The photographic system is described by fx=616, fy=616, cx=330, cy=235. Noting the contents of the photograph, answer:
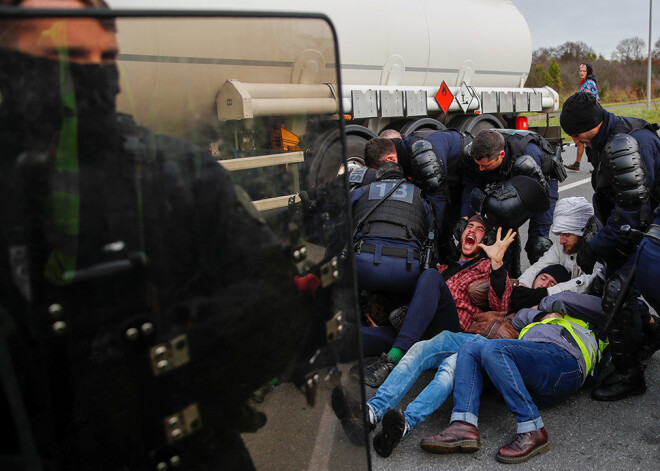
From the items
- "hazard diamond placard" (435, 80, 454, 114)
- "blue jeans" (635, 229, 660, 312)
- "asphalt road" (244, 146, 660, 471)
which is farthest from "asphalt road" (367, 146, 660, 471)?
"hazard diamond placard" (435, 80, 454, 114)

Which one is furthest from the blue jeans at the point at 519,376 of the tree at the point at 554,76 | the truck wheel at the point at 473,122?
the tree at the point at 554,76

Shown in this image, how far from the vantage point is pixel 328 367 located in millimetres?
1275

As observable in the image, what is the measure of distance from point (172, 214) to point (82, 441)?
0.39 meters

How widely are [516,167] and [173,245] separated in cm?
351

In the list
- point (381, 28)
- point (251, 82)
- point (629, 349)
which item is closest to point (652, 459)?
point (629, 349)

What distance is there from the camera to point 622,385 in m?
2.95

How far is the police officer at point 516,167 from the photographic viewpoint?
4098mm

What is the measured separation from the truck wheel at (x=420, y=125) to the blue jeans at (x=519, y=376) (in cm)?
598

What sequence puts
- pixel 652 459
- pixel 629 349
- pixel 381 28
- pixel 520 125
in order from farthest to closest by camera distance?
pixel 520 125
pixel 381 28
pixel 629 349
pixel 652 459

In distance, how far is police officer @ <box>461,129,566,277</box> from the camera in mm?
4098

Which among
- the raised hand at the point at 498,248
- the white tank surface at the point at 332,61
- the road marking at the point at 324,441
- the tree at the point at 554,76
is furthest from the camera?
the tree at the point at 554,76

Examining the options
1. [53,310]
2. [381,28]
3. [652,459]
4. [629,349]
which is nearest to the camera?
[53,310]

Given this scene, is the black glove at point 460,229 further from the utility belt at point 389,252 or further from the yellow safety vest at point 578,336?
the yellow safety vest at point 578,336

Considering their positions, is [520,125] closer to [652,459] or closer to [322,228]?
[652,459]
